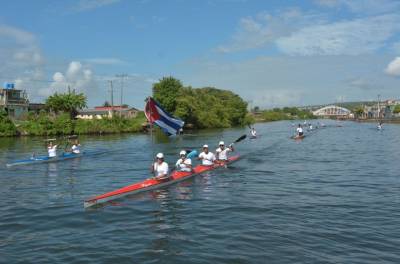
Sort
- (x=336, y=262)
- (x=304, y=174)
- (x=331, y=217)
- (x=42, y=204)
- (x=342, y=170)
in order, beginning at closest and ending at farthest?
(x=336, y=262) → (x=331, y=217) → (x=42, y=204) → (x=304, y=174) → (x=342, y=170)

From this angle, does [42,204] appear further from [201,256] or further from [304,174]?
[304,174]

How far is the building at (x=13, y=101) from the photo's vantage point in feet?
359

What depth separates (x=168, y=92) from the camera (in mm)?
117750

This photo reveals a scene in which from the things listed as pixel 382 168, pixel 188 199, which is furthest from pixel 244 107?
pixel 188 199

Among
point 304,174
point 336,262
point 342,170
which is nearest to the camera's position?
point 336,262

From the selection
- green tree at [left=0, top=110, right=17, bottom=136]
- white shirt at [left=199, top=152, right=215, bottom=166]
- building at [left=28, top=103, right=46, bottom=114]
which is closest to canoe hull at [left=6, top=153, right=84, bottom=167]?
white shirt at [left=199, top=152, right=215, bottom=166]

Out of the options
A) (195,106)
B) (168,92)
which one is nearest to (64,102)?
(168,92)

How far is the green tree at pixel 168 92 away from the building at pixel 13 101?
36436 mm

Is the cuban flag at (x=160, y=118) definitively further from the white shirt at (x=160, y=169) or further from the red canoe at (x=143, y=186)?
the white shirt at (x=160, y=169)

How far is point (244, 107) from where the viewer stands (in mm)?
165250

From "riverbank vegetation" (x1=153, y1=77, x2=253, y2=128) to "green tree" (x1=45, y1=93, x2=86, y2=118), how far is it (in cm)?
2090

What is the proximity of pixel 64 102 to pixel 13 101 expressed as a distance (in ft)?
51.4

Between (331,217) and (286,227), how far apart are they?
2.74 meters

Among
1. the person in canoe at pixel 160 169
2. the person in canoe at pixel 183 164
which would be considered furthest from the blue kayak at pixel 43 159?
the person in canoe at pixel 160 169
